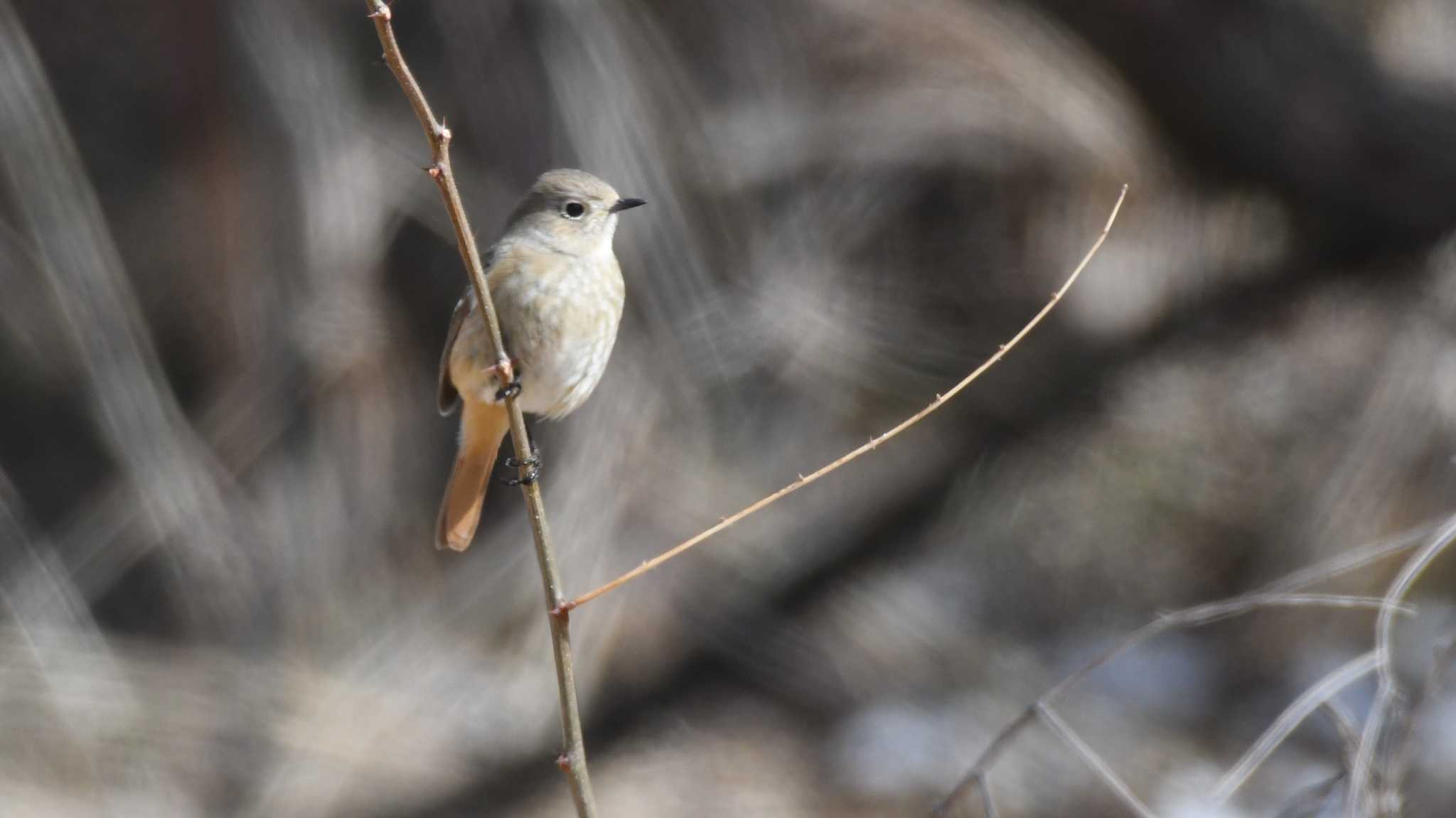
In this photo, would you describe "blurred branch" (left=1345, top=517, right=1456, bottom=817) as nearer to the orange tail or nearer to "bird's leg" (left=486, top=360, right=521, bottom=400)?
"bird's leg" (left=486, top=360, right=521, bottom=400)

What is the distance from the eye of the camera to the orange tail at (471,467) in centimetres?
223

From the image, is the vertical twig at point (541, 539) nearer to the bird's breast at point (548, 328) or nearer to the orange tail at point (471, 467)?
the bird's breast at point (548, 328)

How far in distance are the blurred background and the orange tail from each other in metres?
1.18

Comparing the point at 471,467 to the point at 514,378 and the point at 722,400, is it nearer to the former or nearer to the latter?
the point at 514,378

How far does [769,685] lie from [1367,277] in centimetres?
194

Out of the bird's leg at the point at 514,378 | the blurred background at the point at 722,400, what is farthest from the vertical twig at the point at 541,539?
the blurred background at the point at 722,400

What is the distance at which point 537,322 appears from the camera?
7.05 ft

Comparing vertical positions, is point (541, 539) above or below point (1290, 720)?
above

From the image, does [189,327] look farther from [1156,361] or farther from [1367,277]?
[1367,277]

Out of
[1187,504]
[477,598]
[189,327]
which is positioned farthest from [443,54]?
[1187,504]

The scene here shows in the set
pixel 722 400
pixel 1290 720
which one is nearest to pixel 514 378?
pixel 1290 720

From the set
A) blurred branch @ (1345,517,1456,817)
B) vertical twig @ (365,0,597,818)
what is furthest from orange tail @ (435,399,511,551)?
blurred branch @ (1345,517,1456,817)

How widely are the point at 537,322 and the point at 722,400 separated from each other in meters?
1.56

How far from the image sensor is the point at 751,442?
147 inches
